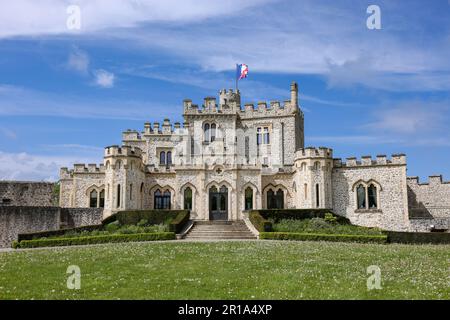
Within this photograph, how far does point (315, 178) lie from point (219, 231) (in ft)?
38.7

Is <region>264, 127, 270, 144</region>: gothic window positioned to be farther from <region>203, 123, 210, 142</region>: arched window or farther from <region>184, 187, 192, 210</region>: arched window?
<region>184, 187, 192, 210</region>: arched window

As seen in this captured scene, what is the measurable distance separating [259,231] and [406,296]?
70.9ft

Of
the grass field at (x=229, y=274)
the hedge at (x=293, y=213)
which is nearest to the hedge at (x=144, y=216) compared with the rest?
the hedge at (x=293, y=213)

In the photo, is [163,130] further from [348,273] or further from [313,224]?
[348,273]

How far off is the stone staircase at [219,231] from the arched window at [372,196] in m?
12.1

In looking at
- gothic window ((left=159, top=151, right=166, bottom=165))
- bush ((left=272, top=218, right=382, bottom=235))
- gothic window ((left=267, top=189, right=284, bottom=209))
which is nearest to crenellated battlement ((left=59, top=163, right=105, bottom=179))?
gothic window ((left=159, top=151, right=166, bottom=165))

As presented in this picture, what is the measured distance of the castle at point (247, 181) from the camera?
4306cm

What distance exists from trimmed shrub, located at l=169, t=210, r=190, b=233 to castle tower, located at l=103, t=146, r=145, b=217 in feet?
22.4

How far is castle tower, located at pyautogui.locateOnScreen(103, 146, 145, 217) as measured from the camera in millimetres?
43250

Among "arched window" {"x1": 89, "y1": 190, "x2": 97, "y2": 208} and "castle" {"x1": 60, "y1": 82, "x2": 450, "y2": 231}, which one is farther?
"arched window" {"x1": 89, "y1": 190, "x2": 97, "y2": 208}

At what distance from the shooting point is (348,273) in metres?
16.4

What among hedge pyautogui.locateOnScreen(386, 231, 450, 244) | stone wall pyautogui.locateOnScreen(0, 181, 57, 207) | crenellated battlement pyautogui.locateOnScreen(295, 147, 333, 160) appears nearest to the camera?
hedge pyautogui.locateOnScreen(386, 231, 450, 244)

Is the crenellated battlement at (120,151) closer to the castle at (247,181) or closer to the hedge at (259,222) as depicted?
the castle at (247,181)
